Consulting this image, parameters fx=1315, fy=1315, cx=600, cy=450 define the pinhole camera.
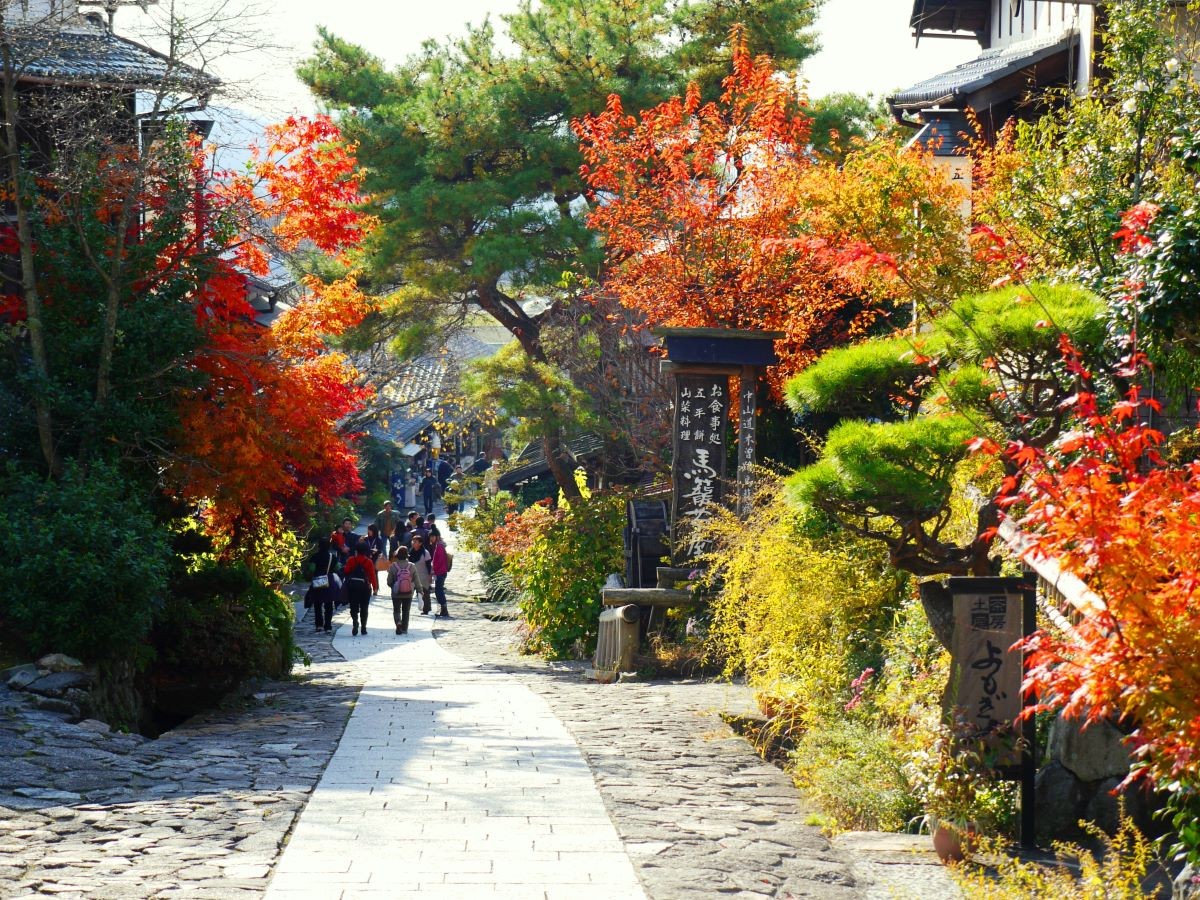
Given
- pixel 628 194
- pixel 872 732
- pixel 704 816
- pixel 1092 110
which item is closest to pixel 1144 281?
pixel 872 732

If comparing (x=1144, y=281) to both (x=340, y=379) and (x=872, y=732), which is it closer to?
(x=872, y=732)

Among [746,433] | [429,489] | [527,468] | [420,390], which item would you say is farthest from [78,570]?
[429,489]

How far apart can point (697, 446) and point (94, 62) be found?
27.6ft

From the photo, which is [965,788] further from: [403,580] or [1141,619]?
[403,580]

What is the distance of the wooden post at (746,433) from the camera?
1520 centimetres

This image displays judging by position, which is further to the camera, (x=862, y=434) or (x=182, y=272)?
(x=182, y=272)

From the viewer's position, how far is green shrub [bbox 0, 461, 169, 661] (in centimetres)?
1125

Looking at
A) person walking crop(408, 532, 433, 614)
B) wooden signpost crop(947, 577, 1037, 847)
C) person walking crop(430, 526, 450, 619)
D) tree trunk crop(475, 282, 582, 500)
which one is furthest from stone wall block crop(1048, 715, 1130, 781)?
person walking crop(430, 526, 450, 619)

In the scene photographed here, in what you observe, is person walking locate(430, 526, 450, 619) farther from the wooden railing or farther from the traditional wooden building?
the wooden railing

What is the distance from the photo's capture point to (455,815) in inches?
309

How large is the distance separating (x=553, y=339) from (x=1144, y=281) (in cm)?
1970

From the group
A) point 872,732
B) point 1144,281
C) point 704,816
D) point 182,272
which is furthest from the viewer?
point 182,272

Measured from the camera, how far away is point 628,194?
21.1m

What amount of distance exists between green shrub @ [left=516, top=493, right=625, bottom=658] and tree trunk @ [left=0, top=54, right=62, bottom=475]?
819 cm
